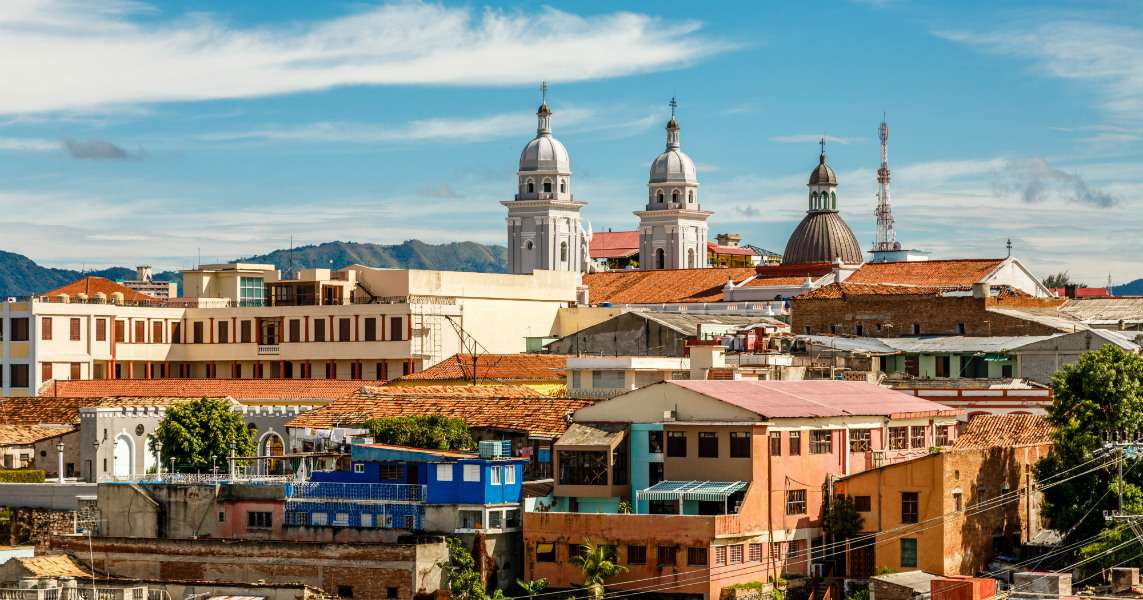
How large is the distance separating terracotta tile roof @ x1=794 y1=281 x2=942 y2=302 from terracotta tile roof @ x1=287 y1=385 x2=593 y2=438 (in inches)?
631

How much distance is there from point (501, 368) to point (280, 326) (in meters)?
20.0

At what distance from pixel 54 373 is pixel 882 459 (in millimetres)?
49191

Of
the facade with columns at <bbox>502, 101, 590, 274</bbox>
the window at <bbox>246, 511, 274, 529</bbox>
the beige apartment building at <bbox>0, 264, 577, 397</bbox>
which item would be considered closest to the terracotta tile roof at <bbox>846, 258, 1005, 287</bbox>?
the beige apartment building at <bbox>0, 264, 577, 397</bbox>

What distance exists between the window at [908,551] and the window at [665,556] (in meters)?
6.95

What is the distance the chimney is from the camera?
220ft

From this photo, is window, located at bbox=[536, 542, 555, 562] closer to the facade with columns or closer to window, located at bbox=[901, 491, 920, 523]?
window, located at bbox=[901, 491, 920, 523]

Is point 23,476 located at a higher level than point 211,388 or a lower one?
lower

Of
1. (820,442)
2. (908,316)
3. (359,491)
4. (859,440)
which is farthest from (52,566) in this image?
(908,316)

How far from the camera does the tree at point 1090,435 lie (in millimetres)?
56719

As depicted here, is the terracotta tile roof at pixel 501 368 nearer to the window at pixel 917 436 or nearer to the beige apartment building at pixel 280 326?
the beige apartment building at pixel 280 326

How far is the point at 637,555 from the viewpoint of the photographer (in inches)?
2105

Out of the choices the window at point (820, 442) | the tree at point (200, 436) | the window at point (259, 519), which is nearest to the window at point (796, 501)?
the window at point (820, 442)

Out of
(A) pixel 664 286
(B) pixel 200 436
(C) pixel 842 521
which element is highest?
(A) pixel 664 286

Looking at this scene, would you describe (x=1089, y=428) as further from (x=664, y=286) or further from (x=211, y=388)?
(x=664, y=286)
